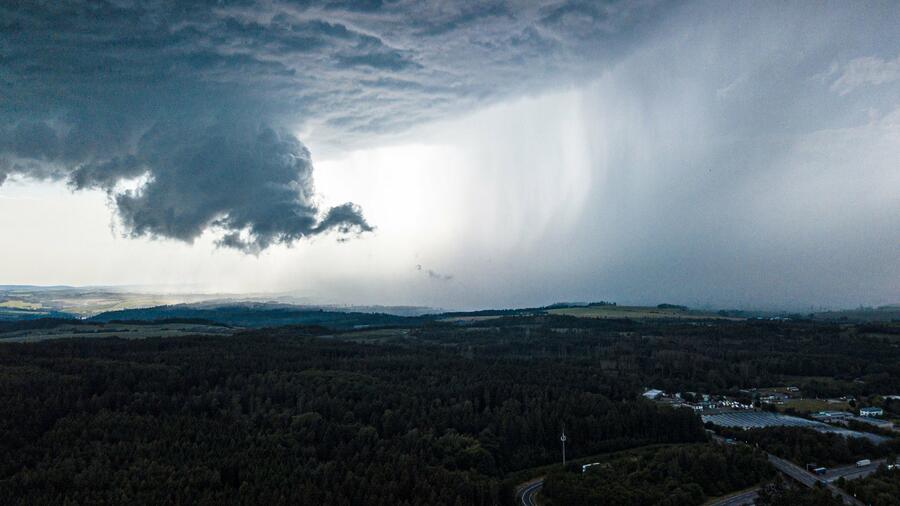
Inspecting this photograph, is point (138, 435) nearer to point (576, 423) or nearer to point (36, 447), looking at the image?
point (36, 447)

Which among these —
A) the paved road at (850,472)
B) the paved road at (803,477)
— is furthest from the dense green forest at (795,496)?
the paved road at (850,472)

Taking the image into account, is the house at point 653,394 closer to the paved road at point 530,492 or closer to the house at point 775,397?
the house at point 775,397

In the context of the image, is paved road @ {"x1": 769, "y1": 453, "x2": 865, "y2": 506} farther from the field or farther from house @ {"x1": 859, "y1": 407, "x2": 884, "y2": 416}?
the field

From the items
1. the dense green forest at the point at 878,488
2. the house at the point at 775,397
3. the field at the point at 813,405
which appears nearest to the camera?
the dense green forest at the point at 878,488

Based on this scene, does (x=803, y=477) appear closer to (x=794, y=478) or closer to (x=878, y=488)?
(x=794, y=478)

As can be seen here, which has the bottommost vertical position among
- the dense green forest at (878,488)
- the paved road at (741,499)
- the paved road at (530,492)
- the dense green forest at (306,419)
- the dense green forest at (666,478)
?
the paved road at (530,492)

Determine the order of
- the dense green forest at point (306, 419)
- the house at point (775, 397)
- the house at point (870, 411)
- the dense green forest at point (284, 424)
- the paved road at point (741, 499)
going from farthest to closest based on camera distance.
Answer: the house at point (775, 397) → the house at point (870, 411) → the paved road at point (741, 499) → the dense green forest at point (306, 419) → the dense green forest at point (284, 424)
